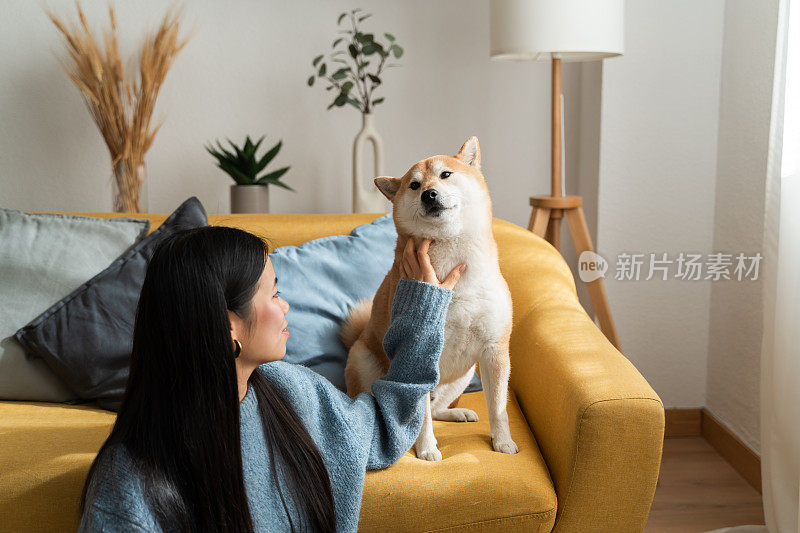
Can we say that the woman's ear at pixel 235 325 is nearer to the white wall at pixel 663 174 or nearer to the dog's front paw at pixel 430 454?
the dog's front paw at pixel 430 454

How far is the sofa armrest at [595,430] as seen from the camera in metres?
1.16

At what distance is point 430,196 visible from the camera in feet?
3.80

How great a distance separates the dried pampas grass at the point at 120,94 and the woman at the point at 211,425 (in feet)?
4.38

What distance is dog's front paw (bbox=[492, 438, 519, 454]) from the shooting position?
4.16ft

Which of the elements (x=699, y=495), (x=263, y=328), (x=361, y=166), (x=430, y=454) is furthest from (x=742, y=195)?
(x=263, y=328)

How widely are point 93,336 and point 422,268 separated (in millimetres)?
839

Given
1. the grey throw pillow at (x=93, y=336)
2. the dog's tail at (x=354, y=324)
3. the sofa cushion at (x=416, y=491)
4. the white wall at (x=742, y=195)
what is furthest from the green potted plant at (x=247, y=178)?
the white wall at (x=742, y=195)

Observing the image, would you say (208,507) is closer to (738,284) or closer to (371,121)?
(371,121)

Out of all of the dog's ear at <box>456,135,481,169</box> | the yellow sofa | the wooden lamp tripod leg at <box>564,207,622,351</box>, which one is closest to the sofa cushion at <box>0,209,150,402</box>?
the yellow sofa

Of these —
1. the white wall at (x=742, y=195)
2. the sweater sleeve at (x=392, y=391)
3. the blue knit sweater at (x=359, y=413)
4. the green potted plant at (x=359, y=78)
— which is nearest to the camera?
the blue knit sweater at (x=359, y=413)

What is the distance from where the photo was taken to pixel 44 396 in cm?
159

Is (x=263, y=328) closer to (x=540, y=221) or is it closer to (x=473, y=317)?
(x=473, y=317)

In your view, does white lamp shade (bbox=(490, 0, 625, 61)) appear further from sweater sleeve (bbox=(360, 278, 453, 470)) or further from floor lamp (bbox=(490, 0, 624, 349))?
sweater sleeve (bbox=(360, 278, 453, 470))

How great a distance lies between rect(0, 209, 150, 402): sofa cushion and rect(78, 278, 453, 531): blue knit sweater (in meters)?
0.76
